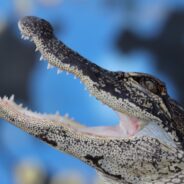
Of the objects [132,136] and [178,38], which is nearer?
[132,136]

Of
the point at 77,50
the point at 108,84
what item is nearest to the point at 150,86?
the point at 108,84

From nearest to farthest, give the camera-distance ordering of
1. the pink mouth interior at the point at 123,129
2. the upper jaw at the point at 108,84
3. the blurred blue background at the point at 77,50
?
the upper jaw at the point at 108,84, the pink mouth interior at the point at 123,129, the blurred blue background at the point at 77,50

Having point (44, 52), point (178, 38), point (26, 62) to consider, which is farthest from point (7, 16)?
point (44, 52)

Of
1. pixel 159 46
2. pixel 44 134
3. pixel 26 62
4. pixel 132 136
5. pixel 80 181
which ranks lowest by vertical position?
pixel 44 134

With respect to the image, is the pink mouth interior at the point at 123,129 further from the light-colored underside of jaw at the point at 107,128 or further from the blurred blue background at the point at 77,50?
the blurred blue background at the point at 77,50

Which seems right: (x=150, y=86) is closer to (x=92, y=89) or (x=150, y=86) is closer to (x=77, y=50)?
(x=92, y=89)

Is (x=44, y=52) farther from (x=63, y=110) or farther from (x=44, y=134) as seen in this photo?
(x=63, y=110)

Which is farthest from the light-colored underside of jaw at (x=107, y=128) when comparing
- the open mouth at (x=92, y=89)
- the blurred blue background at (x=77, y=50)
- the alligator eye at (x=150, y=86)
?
the blurred blue background at (x=77, y=50)
